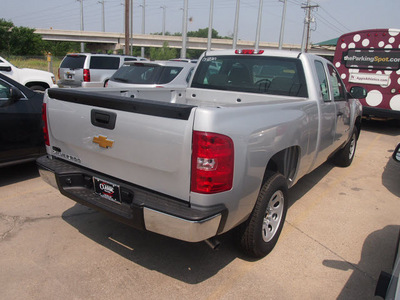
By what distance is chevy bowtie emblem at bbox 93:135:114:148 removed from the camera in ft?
8.76

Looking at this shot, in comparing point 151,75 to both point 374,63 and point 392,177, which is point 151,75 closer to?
point 392,177

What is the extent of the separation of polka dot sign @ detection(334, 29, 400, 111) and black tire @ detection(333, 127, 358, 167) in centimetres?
406

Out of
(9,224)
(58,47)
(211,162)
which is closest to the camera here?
(211,162)

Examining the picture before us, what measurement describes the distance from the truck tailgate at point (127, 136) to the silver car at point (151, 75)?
5.17 metres

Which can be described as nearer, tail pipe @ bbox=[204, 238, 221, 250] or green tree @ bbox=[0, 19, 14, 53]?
tail pipe @ bbox=[204, 238, 221, 250]

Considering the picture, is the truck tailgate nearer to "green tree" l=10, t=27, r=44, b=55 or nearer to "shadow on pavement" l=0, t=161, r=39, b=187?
"shadow on pavement" l=0, t=161, r=39, b=187

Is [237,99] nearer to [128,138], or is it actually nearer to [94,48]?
[128,138]

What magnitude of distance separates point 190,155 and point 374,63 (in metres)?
9.12

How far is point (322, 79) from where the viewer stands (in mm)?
4273

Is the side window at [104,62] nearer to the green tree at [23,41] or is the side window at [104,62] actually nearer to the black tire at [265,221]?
the black tire at [265,221]

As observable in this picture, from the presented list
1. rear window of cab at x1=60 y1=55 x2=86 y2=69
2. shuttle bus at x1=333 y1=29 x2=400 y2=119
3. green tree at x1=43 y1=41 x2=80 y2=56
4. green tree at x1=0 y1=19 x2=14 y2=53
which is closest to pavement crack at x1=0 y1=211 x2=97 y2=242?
shuttle bus at x1=333 y1=29 x2=400 y2=119

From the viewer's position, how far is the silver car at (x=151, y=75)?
8185mm

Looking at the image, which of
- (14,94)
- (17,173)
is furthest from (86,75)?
(14,94)

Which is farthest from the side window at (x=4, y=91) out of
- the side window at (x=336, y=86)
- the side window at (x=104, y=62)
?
the side window at (x=104, y=62)
